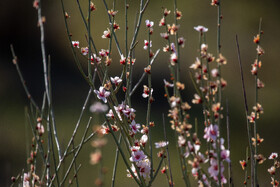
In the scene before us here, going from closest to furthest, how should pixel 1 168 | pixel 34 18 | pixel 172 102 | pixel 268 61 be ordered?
1. pixel 172 102
2. pixel 1 168
3. pixel 268 61
4. pixel 34 18

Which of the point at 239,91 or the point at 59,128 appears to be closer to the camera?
the point at 59,128

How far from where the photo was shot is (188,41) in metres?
7.45

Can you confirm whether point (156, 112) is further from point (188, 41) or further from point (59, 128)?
point (188, 41)

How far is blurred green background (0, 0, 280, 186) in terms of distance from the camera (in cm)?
513

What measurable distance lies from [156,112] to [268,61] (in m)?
2.15

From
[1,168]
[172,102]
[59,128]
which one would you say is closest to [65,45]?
[59,128]

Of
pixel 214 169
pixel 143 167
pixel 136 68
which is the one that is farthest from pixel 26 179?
pixel 136 68

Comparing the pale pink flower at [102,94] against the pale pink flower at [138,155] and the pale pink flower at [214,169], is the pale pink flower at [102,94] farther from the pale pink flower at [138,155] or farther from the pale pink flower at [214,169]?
the pale pink flower at [214,169]

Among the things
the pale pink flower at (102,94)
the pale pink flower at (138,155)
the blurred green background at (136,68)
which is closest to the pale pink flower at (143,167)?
the pale pink flower at (138,155)

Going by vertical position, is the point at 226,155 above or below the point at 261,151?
below

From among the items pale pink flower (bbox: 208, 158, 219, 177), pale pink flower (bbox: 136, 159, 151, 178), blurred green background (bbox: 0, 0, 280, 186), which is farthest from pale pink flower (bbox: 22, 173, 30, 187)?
blurred green background (bbox: 0, 0, 280, 186)

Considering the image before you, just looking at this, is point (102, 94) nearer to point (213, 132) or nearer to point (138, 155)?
point (138, 155)

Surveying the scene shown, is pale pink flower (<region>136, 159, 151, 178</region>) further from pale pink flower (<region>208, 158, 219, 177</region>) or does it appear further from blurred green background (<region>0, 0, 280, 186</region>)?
blurred green background (<region>0, 0, 280, 186</region>)

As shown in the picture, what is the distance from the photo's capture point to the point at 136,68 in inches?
270
